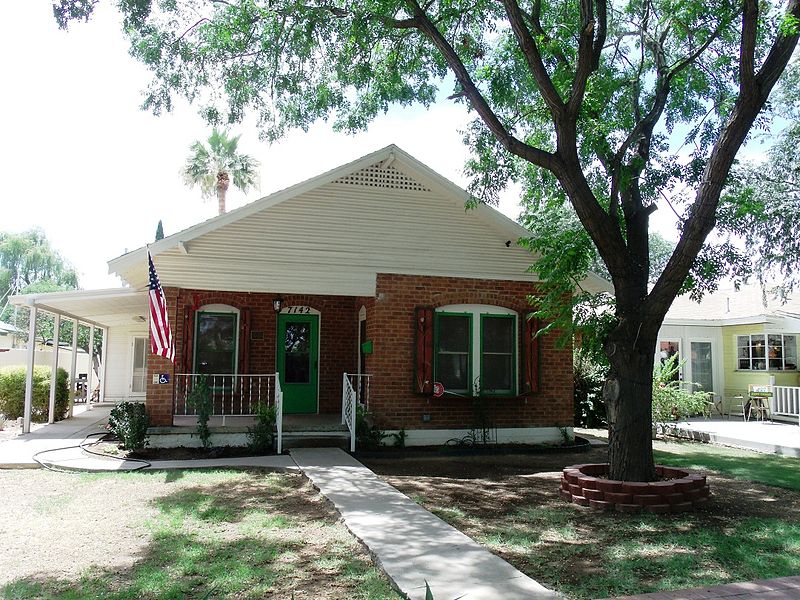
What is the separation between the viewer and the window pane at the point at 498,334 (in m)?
12.5

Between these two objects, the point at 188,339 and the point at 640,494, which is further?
the point at 188,339

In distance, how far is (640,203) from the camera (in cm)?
836

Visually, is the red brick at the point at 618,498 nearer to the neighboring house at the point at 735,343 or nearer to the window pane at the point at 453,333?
the window pane at the point at 453,333

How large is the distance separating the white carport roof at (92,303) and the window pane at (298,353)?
3194 mm

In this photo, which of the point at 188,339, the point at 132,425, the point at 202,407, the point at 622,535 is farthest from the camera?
the point at 188,339

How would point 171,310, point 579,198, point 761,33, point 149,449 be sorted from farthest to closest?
point 171,310 < point 149,449 < point 761,33 < point 579,198

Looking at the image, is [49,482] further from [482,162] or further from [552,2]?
[552,2]

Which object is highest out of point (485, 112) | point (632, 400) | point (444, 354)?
point (485, 112)

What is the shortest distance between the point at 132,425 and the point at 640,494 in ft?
25.2

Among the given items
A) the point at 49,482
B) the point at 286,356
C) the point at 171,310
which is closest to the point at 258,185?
the point at 286,356

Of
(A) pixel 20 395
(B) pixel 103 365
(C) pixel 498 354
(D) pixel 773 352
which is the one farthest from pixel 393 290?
(B) pixel 103 365

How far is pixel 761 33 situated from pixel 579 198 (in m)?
4.29

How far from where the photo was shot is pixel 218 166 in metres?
28.4

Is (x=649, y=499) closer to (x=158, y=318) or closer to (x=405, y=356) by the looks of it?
(x=405, y=356)
